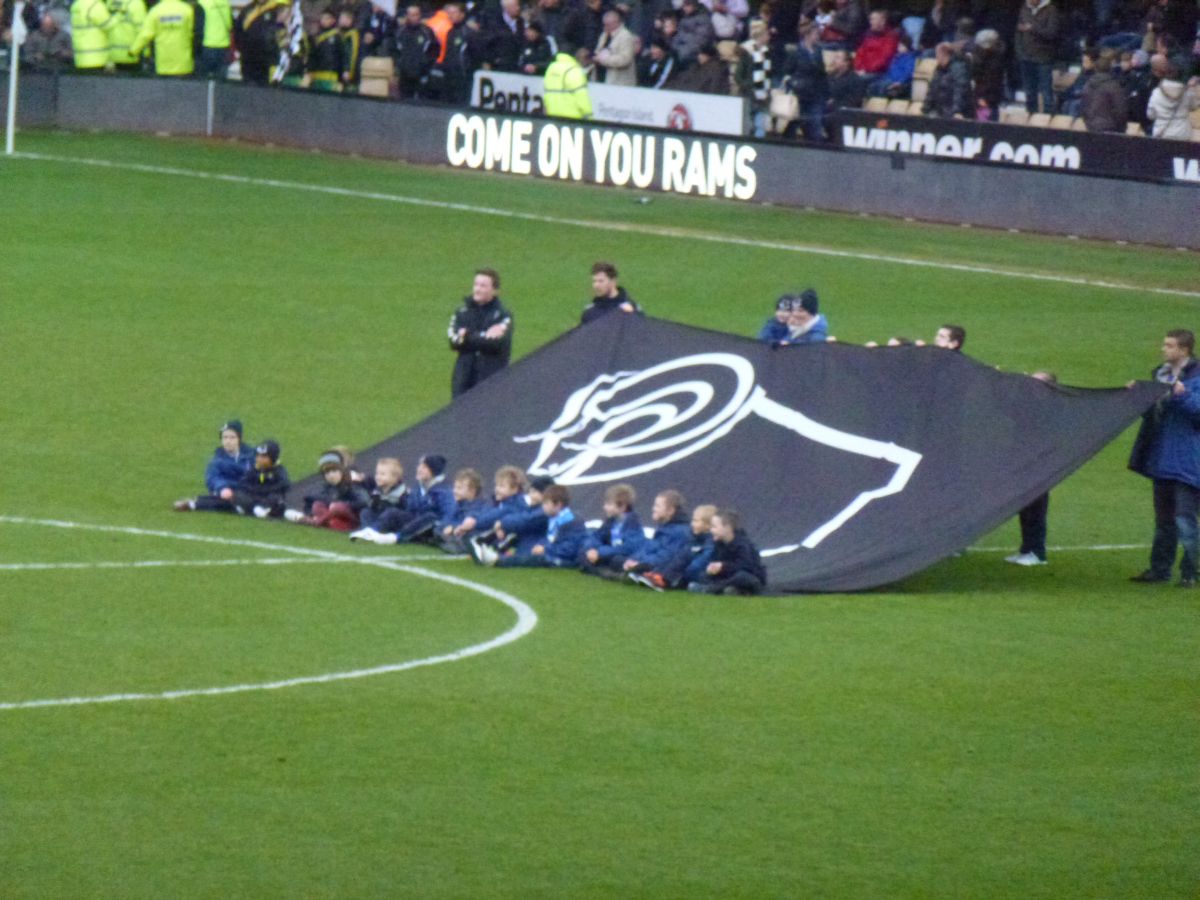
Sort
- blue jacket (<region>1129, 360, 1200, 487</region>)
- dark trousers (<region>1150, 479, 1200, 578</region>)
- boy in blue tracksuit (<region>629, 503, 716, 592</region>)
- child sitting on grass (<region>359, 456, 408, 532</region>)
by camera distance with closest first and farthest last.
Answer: boy in blue tracksuit (<region>629, 503, 716, 592</region>)
blue jacket (<region>1129, 360, 1200, 487</region>)
dark trousers (<region>1150, 479, 1200, 578</region>)
child sitting on grass (<region>359, 456, 408, 532</region>)

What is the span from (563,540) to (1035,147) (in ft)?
64.9

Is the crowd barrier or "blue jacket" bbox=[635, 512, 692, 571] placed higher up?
the crowd barrier

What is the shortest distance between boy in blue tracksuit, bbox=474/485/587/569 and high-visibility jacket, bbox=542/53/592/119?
914 inches

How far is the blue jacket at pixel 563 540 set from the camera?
1753 centimetres

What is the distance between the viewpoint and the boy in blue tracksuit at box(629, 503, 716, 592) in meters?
16.8

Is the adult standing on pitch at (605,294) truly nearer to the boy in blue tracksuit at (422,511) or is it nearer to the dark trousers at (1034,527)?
the boy in blue tracksuit at (422,511)

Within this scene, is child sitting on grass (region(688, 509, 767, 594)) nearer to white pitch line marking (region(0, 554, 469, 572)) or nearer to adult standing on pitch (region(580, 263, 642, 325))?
white pitch line marking (region(0, 554, 469, 572))

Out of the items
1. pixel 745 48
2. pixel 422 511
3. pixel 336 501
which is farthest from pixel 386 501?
pixel 745 48

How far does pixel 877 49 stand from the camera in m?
42.7

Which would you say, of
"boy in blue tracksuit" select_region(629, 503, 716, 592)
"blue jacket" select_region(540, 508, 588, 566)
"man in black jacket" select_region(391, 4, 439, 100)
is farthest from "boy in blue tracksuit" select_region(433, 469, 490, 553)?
"man in black jacket" select_region(391, 4, 439, 100)

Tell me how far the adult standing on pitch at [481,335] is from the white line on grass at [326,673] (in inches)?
137

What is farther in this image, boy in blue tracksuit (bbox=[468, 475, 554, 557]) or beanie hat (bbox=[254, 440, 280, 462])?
beanie hat (bbox=[254, 440, 280, 462])

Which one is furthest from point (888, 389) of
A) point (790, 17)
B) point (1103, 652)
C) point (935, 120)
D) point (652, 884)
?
point (790, 17)

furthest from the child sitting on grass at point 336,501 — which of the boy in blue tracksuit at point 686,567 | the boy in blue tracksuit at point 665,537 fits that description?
the boy in blue tracksuit at point 686,567
